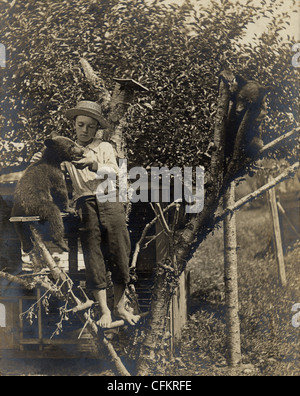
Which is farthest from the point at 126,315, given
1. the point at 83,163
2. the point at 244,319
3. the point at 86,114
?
the point at 86,114

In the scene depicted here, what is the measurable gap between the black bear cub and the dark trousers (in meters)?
0.26

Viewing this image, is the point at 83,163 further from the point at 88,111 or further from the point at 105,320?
the point at 105,320

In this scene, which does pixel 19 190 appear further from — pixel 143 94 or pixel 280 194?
pixel 280 194

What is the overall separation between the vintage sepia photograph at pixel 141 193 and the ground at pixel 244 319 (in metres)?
0.02

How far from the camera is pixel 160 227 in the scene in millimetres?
7734

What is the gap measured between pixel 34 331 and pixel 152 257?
1822mm

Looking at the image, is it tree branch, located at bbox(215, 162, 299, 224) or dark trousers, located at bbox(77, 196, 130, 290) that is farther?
tree branch, located at bbox(215, 162, 299, 224)

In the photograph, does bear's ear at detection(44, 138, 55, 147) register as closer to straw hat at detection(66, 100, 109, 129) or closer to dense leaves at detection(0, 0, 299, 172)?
dense leaves at detection(0, 0, 299, 172)

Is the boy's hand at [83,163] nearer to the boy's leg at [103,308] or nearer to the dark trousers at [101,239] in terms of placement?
the dark trousers at [101,239]

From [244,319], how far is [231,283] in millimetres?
502

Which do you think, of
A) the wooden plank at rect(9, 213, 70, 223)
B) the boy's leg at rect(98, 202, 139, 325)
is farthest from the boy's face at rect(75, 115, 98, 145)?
the wooden plank at rect(9, 213, 70, 223)

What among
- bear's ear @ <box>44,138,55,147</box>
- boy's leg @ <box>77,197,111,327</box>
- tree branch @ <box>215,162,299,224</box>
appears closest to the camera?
boy's leg @ <box>77,197,111,327</box>

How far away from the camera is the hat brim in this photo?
25.1ft

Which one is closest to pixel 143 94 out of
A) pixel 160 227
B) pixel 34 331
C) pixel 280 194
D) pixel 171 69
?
pixel 171 69
